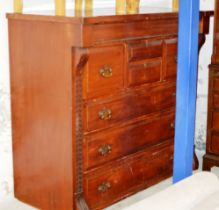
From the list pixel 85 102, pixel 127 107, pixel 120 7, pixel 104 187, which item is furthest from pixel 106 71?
pixel 104 187

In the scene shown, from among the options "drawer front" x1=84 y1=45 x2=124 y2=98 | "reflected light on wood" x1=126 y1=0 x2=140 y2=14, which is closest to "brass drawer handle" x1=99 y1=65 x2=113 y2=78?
"drawer front" x1=84 y1=45 x2=124 y2=98

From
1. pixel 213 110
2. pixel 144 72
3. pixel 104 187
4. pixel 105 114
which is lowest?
pixel 104 187

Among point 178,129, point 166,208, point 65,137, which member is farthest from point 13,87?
point 166,208

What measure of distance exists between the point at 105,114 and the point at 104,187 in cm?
44

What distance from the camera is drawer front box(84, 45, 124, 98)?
2391 millimetres

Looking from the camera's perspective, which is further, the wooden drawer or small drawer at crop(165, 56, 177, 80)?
small drawer at crop(165, 56, 177, 80)

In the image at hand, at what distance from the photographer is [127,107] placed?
268 cm

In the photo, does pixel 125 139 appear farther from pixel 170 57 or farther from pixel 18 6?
pixel 18 6

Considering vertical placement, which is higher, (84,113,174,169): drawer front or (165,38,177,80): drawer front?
(165,38,177,80): drawer front

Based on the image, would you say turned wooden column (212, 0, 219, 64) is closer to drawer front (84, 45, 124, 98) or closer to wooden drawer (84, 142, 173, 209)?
wooden drawer (84, 142, 173, 209)

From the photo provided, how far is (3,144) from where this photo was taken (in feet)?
9.14

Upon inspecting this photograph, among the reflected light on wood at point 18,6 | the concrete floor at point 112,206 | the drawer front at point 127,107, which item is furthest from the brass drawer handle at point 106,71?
the concrete floor at point 112,206

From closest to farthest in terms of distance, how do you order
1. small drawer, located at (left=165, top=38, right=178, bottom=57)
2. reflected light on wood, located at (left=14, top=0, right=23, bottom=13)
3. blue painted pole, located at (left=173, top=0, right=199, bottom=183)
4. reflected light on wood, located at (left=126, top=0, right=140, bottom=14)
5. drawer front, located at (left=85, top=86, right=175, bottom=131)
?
blue painted pole, located at (left=173, top=0, right=199, bottom=183) → drawer front, located at (left=85, top=86, right=175, bottom=131) → reflected light on wood, located at (left=14, top=0, right=23, bottom=13) → reflected light on wood, located at (left=126, top=0, right=140, bottom=14) → small drawer, located at (left=165, top=38, right=178, bottom=57)

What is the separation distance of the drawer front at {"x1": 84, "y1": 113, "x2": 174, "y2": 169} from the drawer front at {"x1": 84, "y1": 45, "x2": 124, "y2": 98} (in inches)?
10.3
